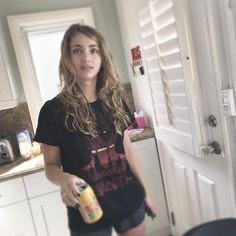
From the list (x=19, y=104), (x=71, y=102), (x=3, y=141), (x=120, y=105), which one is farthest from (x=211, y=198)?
(x=19, y=104)

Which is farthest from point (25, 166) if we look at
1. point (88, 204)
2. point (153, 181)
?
point (88, 204)

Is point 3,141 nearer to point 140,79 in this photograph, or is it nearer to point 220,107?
point 140,79


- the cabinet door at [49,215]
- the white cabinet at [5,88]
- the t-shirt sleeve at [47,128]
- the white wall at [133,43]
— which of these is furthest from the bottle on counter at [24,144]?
the t-shirt sleeve at [47,128]

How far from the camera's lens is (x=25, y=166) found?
147 cm

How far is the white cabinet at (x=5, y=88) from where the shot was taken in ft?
4.97

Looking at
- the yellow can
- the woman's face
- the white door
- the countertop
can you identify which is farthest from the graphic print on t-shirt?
the countertop

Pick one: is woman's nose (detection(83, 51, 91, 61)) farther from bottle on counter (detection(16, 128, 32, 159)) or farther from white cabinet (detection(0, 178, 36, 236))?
bottle on counter (detection(16, 128, 32, 159))

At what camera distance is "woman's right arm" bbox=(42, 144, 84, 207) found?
75 centimetres

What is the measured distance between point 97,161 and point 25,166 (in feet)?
2.45

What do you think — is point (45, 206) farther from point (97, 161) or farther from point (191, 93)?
point (191, 93)

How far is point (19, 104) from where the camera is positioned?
1.75 m

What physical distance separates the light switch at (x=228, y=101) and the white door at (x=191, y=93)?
0.11ft

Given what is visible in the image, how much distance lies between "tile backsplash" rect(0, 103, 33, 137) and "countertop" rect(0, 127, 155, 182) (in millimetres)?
253

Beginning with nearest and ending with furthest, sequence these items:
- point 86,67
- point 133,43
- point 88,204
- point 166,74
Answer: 1. point 88,204
2. point 86,67
3. point 166,74
4. point 133,43
